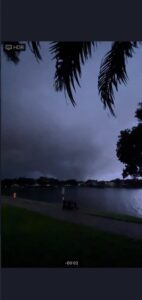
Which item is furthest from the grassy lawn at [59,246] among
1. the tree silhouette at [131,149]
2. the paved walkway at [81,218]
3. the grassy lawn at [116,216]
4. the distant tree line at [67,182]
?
the tree silhouette at [131,149]

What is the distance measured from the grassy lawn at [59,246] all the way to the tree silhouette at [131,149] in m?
0.81

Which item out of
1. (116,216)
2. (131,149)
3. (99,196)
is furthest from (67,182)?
(131,149)

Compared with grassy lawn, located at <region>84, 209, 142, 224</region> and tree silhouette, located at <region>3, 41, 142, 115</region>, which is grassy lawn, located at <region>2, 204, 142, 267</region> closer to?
grassy lawn, located at <region>84, 209, 142, 224</region>

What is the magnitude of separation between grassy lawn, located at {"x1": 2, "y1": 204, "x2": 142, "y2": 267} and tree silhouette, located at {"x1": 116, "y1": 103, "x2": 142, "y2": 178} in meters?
0.81

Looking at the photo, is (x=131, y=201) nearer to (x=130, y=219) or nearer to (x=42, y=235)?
(x=130, y=219)

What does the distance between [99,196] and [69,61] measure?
183 centimetres

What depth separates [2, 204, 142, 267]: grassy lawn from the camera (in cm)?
444

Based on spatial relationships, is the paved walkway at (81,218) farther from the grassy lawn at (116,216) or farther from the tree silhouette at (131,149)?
the tree silhouette at (131,149)

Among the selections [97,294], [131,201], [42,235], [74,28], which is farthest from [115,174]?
[74,28]

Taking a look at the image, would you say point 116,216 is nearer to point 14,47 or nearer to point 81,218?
point 81,218

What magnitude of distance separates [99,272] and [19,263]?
34.2 inches

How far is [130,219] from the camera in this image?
185 inches

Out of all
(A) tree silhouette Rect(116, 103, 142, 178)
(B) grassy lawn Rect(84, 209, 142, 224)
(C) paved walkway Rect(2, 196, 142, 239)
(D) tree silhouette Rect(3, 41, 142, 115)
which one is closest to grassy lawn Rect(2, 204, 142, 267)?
(C) paved walkway Rect(2, 196, 142, 239)

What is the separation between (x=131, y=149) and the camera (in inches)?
189
